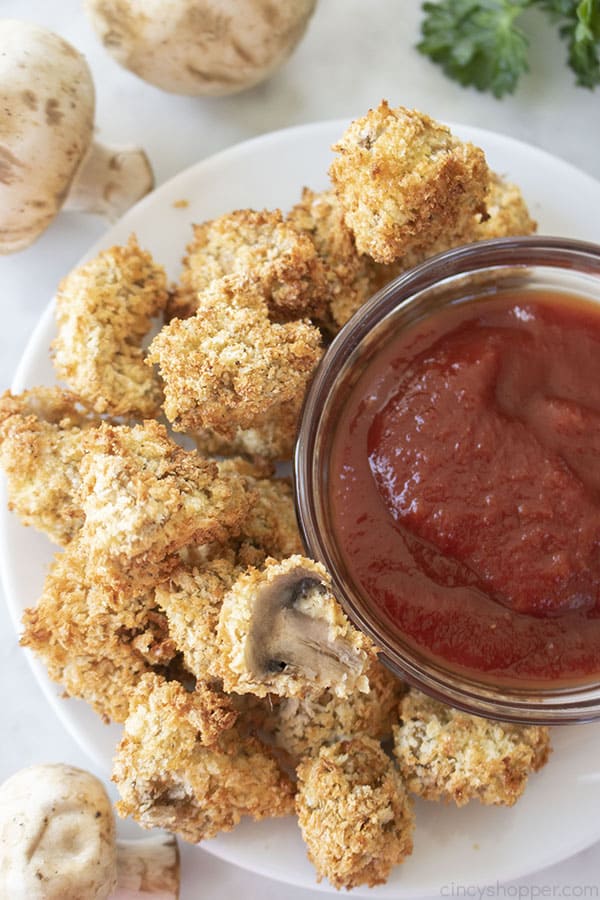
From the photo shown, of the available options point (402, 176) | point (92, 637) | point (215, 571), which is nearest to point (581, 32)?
point (402, 176)

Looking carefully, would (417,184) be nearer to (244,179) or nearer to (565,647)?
(244,179)

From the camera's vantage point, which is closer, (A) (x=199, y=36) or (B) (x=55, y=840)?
(B) (x=55, y=840)

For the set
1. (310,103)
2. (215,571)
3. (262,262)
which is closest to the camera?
(215,571)

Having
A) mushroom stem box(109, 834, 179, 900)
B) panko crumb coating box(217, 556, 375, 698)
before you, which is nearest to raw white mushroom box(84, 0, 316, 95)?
panko crumb coating box(217, 556, 375, 698)

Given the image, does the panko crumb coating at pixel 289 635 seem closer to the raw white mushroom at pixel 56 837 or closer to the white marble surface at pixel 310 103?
the raw white mushroom at pixel 56 837

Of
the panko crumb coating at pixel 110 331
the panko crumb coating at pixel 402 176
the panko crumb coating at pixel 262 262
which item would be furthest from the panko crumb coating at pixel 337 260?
the panko crumb coating at pixel 110 331

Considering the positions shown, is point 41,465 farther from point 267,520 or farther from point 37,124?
point 37,124

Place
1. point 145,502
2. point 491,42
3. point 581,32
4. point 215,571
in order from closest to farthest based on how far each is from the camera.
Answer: point 145,502
point 215,571
point 581,32
point 491,42
